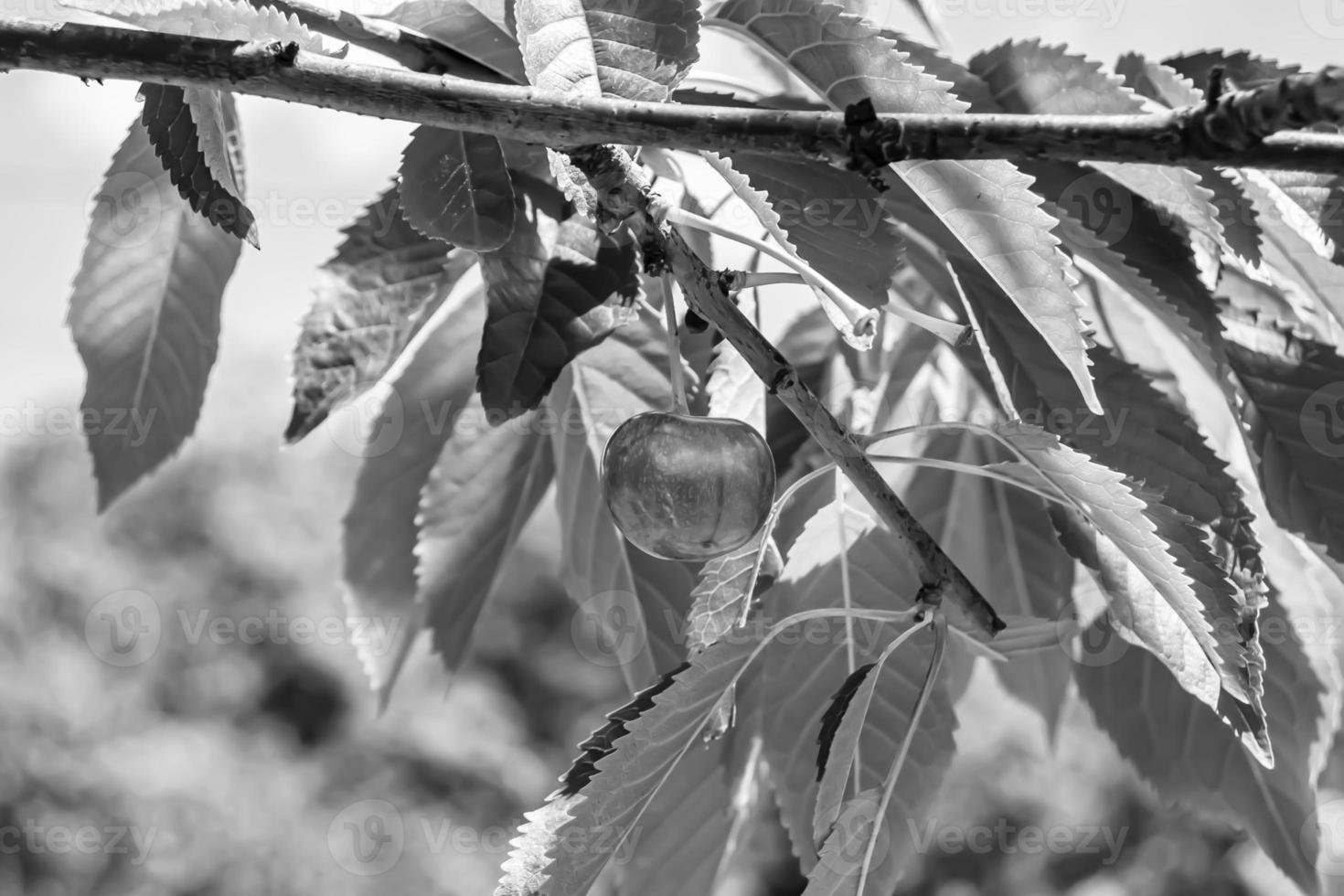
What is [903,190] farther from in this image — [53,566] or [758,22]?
[53,566]

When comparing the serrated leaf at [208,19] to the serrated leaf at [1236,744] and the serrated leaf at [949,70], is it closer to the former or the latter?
the serrated leaf at [949,70]

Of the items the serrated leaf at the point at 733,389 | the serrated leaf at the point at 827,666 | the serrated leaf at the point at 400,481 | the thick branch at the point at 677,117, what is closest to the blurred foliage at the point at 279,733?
the serrated leaf at the point at 400,481

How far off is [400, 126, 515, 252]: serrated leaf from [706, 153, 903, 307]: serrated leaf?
11cm

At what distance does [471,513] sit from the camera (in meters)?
0.87

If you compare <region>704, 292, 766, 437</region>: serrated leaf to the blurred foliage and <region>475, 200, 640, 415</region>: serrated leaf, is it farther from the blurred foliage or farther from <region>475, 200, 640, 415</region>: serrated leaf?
the blurred foliage

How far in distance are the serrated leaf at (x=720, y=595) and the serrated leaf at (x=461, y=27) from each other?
26cm

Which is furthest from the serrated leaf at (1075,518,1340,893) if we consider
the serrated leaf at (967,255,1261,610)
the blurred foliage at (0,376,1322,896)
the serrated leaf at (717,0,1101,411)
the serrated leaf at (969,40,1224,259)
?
the blurred foliage at (0,376,1322,896)

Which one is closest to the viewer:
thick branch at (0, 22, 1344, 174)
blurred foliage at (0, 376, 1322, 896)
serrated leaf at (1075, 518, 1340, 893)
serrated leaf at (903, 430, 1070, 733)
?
thick branch at (0, 22, 1344, 174)

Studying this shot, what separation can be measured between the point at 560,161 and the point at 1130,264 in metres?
0.35

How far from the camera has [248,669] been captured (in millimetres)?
4895

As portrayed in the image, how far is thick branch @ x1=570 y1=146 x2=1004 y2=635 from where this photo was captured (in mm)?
425

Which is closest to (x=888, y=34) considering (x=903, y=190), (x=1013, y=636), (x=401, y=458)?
(x=903, y=190)

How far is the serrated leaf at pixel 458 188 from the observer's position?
56 centimetres

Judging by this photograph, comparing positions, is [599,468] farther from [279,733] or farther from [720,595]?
[279,733]
